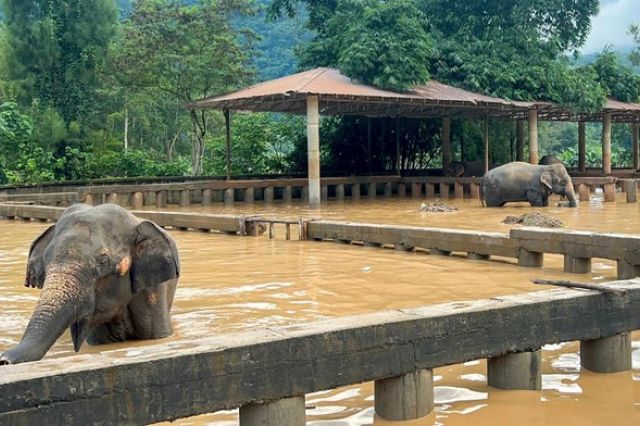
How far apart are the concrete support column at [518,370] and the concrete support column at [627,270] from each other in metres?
4.32

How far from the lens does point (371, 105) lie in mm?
27844

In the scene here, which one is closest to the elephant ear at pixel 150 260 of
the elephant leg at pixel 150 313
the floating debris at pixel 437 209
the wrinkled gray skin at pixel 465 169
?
the elephant leg at pixel 150 313

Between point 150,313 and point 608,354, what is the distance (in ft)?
11.1

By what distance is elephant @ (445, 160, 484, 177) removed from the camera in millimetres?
30392

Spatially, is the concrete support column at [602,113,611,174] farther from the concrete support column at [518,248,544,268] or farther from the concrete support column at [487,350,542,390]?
the concrete support column at [487,350,542,390]

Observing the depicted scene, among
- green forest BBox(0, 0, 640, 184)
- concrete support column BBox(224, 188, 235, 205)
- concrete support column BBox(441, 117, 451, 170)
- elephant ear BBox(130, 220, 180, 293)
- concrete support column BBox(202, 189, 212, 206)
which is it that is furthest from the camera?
concrete support column BBox(441, 117, 451, 170)

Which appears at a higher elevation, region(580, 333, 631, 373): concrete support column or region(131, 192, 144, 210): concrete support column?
region(131, 192, 144, 210): concrete support column

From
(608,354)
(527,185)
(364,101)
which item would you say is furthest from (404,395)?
(364,101)

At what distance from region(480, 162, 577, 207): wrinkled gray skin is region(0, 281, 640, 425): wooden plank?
52.5 ft

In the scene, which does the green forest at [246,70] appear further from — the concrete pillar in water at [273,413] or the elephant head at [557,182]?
the concrete pillar in water at [273,413]

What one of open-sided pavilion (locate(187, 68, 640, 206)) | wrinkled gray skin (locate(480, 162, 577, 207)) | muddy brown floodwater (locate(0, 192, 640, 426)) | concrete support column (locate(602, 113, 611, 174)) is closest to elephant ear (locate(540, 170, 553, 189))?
wrinkled gray skin (locate(480, 162, 577, 207))

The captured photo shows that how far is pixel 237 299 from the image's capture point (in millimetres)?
8695

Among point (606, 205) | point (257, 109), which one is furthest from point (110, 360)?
point (257, 109)

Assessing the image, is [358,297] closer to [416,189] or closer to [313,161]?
[313,161]
